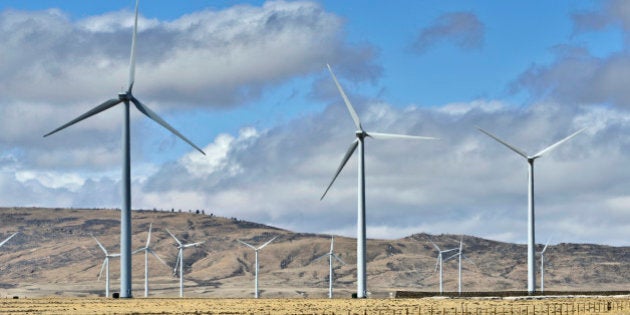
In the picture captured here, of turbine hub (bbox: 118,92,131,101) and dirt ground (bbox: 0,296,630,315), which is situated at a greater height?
turbine hub (bbox: 118,92,131,101)

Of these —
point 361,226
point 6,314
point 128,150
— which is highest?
point 128,150

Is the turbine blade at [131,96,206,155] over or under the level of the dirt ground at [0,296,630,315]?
over

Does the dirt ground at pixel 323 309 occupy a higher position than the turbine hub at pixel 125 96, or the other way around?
the turbine hub at pixel 125 96

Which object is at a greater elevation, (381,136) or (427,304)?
(381,136)

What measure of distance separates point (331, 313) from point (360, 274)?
24.6 metres

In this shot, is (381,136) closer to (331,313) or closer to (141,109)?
(141,109)

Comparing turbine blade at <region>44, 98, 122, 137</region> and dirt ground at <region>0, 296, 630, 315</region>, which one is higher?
turbine blade at <region>44, 98, 122, 137</region>

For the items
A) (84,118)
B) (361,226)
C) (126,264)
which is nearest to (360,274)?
(361,226)

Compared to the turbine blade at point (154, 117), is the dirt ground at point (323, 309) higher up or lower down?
lower down

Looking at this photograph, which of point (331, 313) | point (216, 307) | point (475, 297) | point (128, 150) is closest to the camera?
point (331, 313)

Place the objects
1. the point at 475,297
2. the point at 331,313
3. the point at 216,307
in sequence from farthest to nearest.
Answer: the point at 475,297 < the point at 216,307 < the point at 331,313

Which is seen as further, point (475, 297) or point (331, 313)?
point (475, 297)

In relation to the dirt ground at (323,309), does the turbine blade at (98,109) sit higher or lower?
higher

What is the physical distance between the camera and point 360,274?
119 meters
